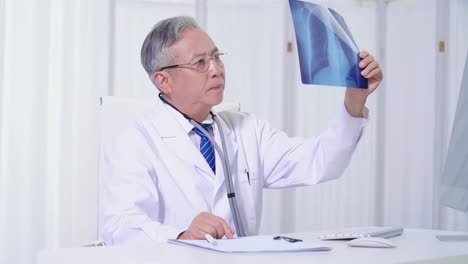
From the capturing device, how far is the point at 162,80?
69.2 inches

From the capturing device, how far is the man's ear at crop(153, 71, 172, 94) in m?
1.74

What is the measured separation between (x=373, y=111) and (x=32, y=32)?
6.59ft

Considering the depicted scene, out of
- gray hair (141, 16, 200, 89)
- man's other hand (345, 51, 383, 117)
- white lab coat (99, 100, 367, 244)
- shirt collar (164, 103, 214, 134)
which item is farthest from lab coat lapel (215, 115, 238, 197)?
man's other hand (345, 51, 383, 117)

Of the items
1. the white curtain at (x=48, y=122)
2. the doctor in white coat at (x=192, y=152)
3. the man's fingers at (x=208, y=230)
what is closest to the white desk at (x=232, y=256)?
the man's fingers at (x=208, y=230)

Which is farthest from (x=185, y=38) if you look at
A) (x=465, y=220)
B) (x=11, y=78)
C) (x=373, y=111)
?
(x=465, y=220)

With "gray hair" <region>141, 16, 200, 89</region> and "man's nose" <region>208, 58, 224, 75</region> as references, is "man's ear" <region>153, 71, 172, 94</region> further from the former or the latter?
"man's nose" <region>208, 58, 224, 75</region>

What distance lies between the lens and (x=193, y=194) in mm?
1566

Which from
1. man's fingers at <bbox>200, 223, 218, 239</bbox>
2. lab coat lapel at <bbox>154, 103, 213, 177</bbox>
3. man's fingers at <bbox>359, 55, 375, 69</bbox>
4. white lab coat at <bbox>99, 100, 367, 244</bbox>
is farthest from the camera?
lab coat lapel at <bbox>154, 103, 213, 177</bbox>

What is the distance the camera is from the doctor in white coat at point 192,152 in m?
1.51

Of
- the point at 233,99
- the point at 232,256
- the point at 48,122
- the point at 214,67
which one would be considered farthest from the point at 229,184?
the point at 233,99

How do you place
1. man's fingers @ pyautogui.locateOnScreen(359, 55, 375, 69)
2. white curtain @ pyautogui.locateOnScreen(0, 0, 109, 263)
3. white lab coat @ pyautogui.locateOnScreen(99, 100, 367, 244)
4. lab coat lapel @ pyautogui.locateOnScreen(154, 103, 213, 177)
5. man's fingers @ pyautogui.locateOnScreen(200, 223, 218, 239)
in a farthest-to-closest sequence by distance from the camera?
white curtain @ pyautogui.locateOnScreen(0, 0, 109, 263) < lab coat lapel @ pyautogui.locateOnScreen(154, 103, 213, 177) < white lab coat @ pyautogui.locateOnScreen(99, 100, 367, 244) < man's fingers @ pyautogui.locateOnScreen(359, 55, 375, 69) < man's fingers @ pyautogui.locateOnScreen(200, 223, 218, 239)

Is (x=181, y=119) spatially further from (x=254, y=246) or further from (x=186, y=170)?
(x=254, y=246)

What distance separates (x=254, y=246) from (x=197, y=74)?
84 centimetres

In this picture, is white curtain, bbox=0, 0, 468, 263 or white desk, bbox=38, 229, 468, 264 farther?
white curtain, bbox=0, 0, 468, 263
